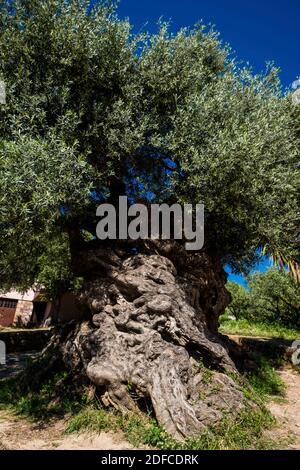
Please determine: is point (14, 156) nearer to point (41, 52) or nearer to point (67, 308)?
point (41, 52)

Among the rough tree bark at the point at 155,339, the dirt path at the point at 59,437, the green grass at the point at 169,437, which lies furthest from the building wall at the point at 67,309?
the green grass at the point at 169,437

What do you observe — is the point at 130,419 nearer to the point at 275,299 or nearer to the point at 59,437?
the point at 59,437

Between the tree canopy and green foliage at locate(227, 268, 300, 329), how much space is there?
21.9 meters

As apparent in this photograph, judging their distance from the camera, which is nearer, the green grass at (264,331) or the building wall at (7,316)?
the green grass at (264,331)

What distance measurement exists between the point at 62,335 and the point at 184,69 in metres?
10.3

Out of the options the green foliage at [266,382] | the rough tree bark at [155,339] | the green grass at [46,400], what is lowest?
the green foliage at [266,382]

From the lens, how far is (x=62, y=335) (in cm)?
1141

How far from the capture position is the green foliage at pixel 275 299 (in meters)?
31.4

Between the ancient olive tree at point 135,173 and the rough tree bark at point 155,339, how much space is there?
0.04 meters

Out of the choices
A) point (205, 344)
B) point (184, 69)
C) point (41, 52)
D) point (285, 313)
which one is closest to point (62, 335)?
point (205, 344)

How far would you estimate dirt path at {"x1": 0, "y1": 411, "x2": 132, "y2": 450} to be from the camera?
673 cm

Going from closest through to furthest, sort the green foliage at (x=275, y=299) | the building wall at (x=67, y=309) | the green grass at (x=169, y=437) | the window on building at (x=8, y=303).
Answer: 1. the green grass at (x=169, y=437)
2. the green foliage at (x=275, y=299)
3. the building wall at (x=67, y=309)
4. the window on building at (x=8, y=303)

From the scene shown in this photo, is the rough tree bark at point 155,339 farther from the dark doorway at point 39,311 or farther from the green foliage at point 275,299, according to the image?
the dark doorway at point 39,311

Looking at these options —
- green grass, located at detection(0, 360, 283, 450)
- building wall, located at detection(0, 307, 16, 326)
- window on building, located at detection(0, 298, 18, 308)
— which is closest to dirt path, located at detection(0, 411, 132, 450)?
green grass, located at detection(0, 360, 283, 450)
